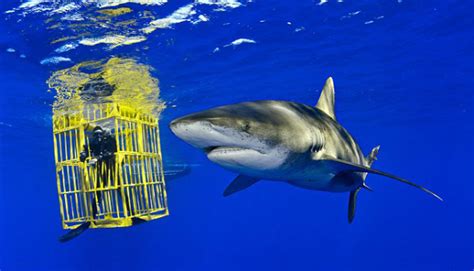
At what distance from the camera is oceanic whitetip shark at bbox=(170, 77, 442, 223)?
2.98 metres

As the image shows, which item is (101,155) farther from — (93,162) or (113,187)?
(113,187)

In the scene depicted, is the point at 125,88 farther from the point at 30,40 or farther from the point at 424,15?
the point at 424,15

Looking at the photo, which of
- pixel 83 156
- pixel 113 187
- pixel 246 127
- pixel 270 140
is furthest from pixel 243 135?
pixel 83 156

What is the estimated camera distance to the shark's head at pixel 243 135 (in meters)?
2.92

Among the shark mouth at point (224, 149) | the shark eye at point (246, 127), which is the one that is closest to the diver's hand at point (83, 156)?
the shark mouth at point (224, 149)

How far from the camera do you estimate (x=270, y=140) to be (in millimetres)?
3342

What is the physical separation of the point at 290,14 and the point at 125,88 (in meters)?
7.18

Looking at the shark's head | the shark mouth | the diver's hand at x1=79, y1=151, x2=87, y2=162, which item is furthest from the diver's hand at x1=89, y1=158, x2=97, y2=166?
the shark mouth

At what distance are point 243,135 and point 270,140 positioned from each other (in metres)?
0.36

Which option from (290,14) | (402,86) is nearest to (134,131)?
(290,14)

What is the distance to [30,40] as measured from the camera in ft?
35.2

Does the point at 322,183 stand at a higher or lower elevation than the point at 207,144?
lower

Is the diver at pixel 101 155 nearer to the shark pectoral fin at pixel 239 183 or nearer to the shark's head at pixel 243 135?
the shark pectoral fin at pixel 239 183

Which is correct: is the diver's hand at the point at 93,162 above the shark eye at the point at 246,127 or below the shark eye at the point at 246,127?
below
